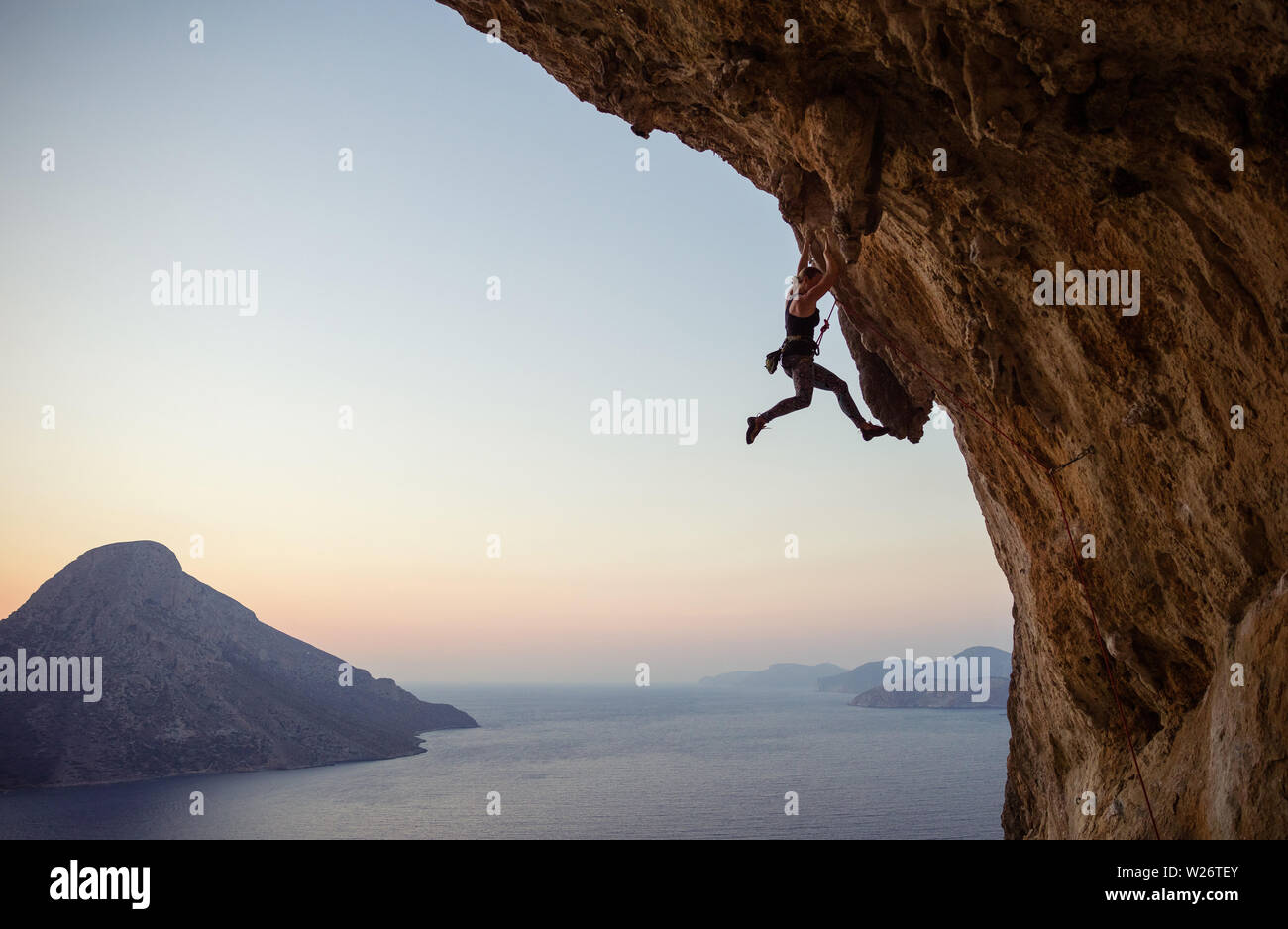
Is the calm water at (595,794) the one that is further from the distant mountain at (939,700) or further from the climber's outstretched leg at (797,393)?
the climber's outstretched leg at (797,393)

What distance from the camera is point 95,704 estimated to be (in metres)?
79.4

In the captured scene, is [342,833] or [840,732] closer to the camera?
[342,833]

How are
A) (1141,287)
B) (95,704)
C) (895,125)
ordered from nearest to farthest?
(1141,287) → (895,125) → (95,704)

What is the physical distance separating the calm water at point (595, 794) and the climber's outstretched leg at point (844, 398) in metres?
48.1

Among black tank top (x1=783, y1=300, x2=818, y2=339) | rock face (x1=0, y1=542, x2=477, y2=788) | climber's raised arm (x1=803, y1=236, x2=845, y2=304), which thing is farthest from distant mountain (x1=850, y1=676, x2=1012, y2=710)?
climber's raised arm (x1=803, y1=236, x2=845, y2=304)

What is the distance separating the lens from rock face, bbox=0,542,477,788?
75312mm

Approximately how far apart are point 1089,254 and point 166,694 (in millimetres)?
97592

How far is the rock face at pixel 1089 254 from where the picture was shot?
4348 mm

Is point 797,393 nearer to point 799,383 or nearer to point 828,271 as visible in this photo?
point 799,383

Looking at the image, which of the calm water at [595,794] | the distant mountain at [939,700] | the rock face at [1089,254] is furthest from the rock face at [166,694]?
the distant mountain at [939,700]
